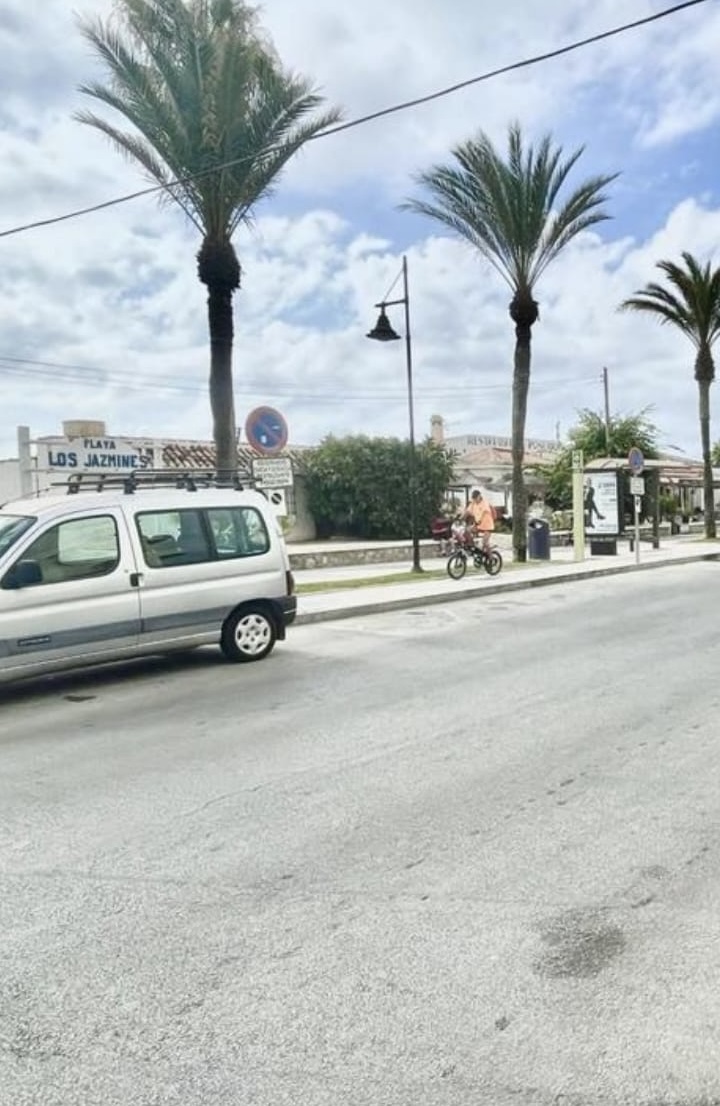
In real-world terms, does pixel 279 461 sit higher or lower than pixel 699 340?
lower

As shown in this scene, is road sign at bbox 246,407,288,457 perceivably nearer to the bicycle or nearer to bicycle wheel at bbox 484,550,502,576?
the bicycle

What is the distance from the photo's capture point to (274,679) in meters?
9.07

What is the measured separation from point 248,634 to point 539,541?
1617 centimetres

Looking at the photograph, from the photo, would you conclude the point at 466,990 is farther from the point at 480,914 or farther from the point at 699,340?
the point at 699,340

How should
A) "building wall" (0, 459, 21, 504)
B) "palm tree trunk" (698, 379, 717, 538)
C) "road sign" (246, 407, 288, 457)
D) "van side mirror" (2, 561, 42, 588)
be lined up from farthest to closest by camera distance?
"palm tree trunk" (698, 379, 717, 538) < "building wall" (0, 459, 21, 504) < "road sign" (246, 407, 288, 457) < "van side mirror" (2, 561, 42, 588)

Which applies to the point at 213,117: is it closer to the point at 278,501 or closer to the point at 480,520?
the point at 278,501

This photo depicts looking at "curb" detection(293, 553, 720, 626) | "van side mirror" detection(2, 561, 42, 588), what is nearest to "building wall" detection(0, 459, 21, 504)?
"curb" detection(293, 553, 720, 626)

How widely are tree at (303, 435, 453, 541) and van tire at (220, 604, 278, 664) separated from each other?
78.1 feet

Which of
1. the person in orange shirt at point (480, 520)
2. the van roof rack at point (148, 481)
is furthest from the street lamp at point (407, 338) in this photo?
the van roof rack at point (148, 481)

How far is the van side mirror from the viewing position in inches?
316

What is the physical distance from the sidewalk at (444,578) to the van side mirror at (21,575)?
19.4 feet

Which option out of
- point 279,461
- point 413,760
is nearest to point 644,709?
point 413,760

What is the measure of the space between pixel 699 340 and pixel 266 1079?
109 ft

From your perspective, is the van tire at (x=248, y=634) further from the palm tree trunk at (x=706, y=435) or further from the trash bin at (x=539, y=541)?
the palm tree trunk at (x=706, y=435)
